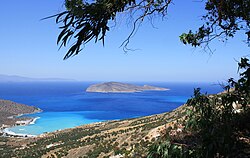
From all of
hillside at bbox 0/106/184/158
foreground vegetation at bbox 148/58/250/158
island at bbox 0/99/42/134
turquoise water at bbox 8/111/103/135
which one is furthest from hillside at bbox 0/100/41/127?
foreground vegetation at bbox 148/58/250/158

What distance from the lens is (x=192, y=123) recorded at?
645cm

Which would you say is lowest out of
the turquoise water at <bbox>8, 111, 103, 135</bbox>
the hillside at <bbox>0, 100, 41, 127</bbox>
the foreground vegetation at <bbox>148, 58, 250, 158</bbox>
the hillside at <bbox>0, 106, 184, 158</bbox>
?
the turquoise water at <bbox>8, 111, 103, 135</bbox>

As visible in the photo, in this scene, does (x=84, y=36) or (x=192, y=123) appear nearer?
(x=84, y=36)

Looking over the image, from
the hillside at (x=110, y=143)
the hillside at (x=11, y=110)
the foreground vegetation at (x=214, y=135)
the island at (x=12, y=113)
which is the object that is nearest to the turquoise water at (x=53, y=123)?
the island at (x=12, y=113)

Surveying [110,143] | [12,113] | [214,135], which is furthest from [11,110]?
[214,135]

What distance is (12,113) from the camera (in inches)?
4439

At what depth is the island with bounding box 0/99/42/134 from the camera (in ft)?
299

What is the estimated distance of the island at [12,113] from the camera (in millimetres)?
91088

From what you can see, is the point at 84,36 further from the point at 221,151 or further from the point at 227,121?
the point at 227,121

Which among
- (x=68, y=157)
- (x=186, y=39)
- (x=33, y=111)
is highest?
(x=186, y=39)

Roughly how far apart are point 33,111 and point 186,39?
126093 mm

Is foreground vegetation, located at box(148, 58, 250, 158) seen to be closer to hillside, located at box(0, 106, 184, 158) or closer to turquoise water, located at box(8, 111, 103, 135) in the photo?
hillside, located at box(0, 106, 184, 158)

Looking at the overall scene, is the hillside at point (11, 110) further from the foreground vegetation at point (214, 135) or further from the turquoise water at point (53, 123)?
the foreground vegetation at point (214, 135)

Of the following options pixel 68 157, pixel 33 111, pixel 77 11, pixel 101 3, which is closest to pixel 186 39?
pixel 101 3
